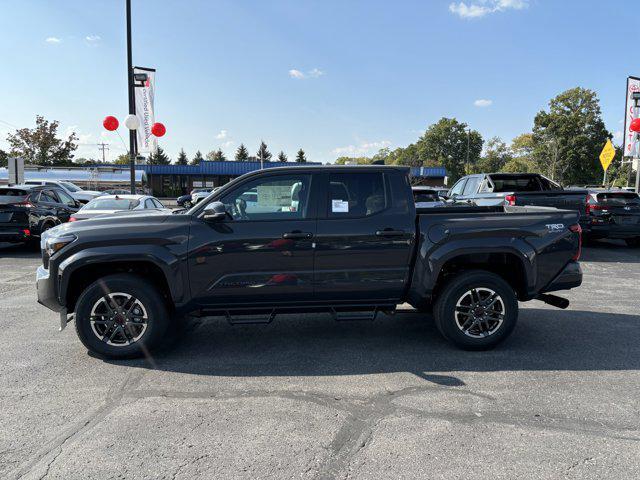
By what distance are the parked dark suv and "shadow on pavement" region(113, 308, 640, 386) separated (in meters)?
7.80

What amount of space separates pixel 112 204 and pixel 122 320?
6922 millimetres

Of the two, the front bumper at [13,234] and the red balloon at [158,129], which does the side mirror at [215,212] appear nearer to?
the front bumper at [13,234]

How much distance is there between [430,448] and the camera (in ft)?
9.50

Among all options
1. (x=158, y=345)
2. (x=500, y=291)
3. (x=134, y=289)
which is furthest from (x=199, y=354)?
(x=500, y=291)

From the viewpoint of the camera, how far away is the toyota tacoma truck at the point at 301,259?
4.28 meters

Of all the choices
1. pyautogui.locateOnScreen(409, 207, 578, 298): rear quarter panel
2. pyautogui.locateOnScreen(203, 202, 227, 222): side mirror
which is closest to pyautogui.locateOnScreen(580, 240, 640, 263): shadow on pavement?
pyautogui.locateOnScreen(409, 207, 578, 298): rear quarter panel

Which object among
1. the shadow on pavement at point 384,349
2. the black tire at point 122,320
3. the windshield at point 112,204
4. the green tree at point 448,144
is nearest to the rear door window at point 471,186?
the shadow on pavement at point 384,349

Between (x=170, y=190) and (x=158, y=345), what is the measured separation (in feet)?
180

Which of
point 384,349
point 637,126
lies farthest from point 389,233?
point 637,126

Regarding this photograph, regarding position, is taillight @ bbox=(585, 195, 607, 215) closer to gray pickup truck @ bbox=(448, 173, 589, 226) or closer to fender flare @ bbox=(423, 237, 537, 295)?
gray pickup truck @ bbox=(448, 173, 589, 226)

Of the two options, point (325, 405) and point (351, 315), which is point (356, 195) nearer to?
point (351, 315)

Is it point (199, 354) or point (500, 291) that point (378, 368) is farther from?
point (199, 354)

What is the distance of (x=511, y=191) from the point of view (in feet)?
37.4

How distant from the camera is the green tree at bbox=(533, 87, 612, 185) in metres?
58.3
